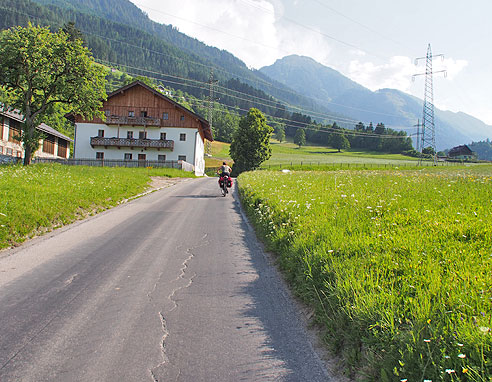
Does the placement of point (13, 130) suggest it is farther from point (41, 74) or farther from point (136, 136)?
point (41, 74)

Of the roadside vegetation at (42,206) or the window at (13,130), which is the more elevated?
the window at (13,130)

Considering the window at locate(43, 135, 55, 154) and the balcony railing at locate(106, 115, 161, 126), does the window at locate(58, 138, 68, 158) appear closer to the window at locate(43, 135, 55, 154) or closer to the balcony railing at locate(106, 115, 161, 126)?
the window at locate(43, 135, 55, 154)

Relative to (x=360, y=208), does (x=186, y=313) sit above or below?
below

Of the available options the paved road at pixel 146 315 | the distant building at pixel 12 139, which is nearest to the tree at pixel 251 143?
the distant building at pixel 12 139

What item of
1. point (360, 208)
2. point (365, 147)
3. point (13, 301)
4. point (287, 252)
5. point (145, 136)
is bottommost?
point (13, 301)

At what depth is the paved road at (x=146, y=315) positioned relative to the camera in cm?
329

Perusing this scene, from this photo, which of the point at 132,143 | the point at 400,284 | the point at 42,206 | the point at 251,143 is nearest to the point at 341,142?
the point at 251,143

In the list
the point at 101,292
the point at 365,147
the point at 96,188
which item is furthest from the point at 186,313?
the point at 365,147

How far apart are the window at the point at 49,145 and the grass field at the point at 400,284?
5599 centimetres

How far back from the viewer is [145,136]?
184 ft

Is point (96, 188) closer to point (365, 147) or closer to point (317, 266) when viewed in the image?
point (317, 266)

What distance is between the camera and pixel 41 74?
2888 centimetres

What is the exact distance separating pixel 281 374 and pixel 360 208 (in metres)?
5.56

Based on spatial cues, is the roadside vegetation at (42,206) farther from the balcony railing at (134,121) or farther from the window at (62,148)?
the window at (62,148)
